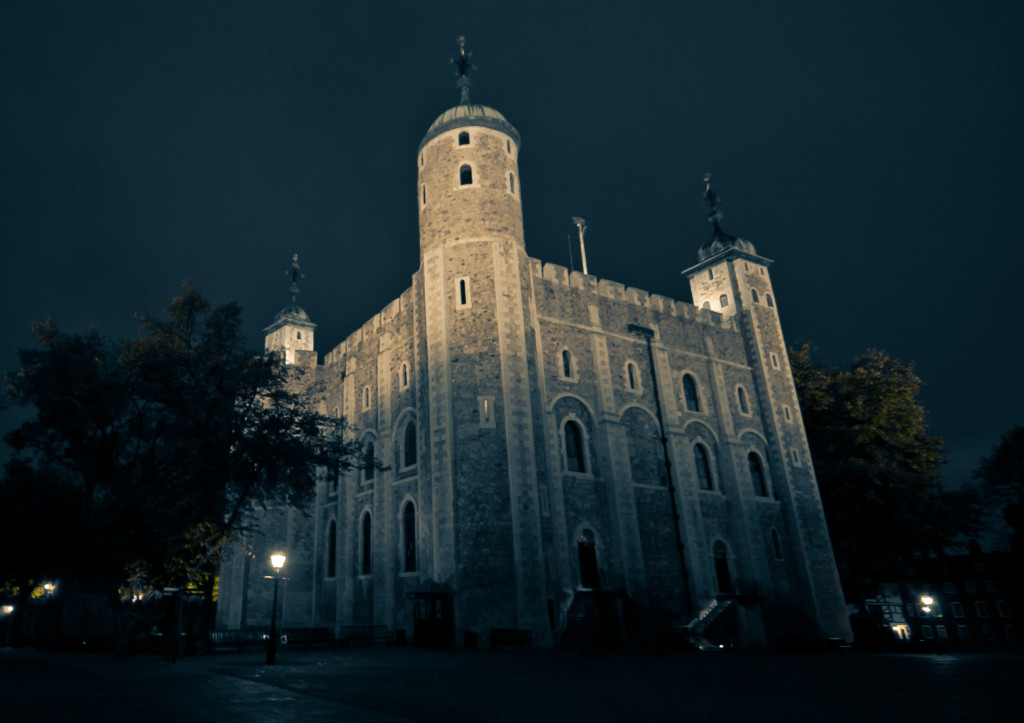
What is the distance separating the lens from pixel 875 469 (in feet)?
100

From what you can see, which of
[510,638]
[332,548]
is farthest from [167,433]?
[332,548]

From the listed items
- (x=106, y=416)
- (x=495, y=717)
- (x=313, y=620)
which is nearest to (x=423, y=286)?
(x=106, y=416)

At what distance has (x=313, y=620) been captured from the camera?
29.0 m

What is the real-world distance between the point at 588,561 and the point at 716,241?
20.8 m

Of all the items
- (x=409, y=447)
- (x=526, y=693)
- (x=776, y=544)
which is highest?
(x=409, y=447)

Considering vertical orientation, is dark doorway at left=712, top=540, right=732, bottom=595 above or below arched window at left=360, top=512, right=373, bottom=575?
below

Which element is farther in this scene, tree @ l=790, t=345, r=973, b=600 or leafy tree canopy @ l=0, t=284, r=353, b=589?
tree @ l=790, t=345, r=973, b=600

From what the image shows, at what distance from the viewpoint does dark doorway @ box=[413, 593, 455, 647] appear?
66.4 ft

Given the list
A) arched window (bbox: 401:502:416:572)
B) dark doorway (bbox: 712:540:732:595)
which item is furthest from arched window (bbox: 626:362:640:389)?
arched window (bbox: 401:502:416:572)

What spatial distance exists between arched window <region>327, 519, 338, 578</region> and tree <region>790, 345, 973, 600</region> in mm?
24082

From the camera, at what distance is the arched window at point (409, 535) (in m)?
24.1

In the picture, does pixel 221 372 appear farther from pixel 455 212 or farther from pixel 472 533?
pixel 455 212

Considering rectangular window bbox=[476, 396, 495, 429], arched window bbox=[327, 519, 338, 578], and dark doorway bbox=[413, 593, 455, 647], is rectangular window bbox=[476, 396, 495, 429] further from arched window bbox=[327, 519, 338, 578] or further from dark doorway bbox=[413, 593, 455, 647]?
arched window bbox=[327, 519, 338, 578]

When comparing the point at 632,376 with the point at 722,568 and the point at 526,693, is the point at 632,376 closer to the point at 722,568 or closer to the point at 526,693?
the point at 722,568
